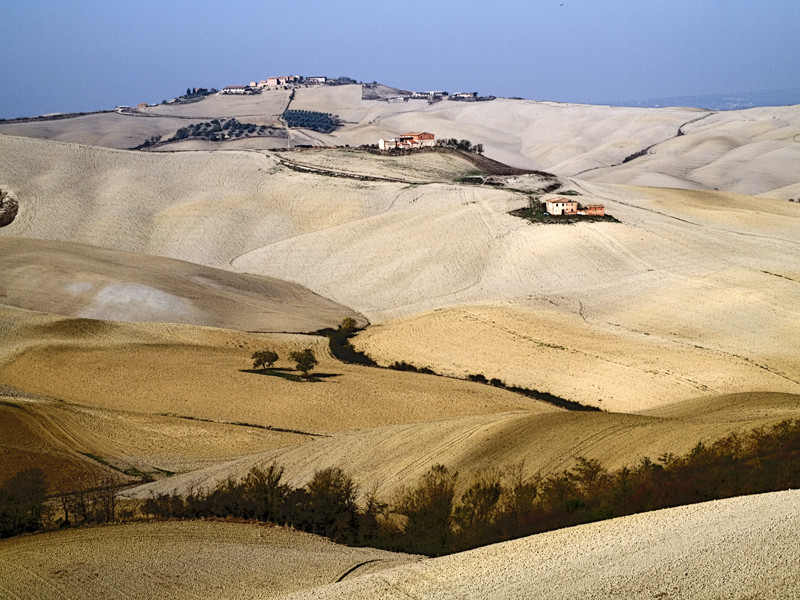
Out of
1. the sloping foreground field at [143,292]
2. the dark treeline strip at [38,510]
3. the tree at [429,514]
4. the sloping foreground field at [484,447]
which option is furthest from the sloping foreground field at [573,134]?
the dark treeline strip at [38,510]

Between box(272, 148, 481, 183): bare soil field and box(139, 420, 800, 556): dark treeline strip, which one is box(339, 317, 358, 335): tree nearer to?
box(139, 420, 800, 556): dark treeline strip

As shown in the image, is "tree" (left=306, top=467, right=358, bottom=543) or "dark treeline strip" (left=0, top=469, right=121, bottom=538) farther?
"tree" (left=306, top=467, right=358, bottom=543)

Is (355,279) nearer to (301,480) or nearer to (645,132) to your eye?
(301,480)

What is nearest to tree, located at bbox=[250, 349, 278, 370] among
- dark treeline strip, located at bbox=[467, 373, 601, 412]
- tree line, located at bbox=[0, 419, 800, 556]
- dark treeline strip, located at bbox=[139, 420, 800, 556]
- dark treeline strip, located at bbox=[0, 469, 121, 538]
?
dark treeline strip, located at bbox=[467, 373, 601, 412]

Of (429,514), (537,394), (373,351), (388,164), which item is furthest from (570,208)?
(429,514)

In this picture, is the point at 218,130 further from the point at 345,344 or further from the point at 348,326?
the point at 345,344

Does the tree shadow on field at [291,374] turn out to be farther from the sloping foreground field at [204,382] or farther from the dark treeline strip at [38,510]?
the dark treeline strip at [38,510]

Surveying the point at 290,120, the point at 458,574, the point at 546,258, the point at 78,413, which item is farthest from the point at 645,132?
the point at 458,574
